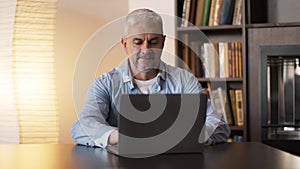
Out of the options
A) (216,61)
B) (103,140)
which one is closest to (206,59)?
(216,61)

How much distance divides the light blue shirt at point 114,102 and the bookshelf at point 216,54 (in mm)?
758

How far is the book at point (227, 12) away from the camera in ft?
9.56

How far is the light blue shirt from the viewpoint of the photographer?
181cm

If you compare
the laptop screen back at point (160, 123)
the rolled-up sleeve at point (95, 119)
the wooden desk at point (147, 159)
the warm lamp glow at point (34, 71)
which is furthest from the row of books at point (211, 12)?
the laptop screen back at point (160, 123)

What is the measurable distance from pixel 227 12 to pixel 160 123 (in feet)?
5.31

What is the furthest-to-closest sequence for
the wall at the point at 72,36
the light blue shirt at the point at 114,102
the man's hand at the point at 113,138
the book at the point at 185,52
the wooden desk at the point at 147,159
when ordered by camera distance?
the wall at the point at 72,36 < the book at the point at 185,52 < the light blue shirt at the point at 114,102 < the man's hand at the point at 113,138 < the wooden desk at the point at 147,159

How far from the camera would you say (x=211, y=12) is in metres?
2.96

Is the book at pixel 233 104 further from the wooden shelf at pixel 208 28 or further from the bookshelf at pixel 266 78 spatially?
the wooden shelf at pixel 208 28

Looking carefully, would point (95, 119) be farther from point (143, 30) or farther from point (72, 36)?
point (72, 36)

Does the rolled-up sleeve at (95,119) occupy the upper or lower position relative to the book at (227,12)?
lower

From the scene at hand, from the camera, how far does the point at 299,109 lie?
295 centimetres

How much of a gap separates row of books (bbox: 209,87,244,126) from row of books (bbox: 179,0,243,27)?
398 millimetres

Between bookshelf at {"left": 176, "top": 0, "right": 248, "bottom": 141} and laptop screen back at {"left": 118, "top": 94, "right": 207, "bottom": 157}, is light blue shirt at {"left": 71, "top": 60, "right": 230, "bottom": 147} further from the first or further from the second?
bookshelf at {"left": 176, "top": 0, "right": 248, "bottom": 141}

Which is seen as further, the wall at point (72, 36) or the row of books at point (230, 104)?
the wall at point (72, 36)
